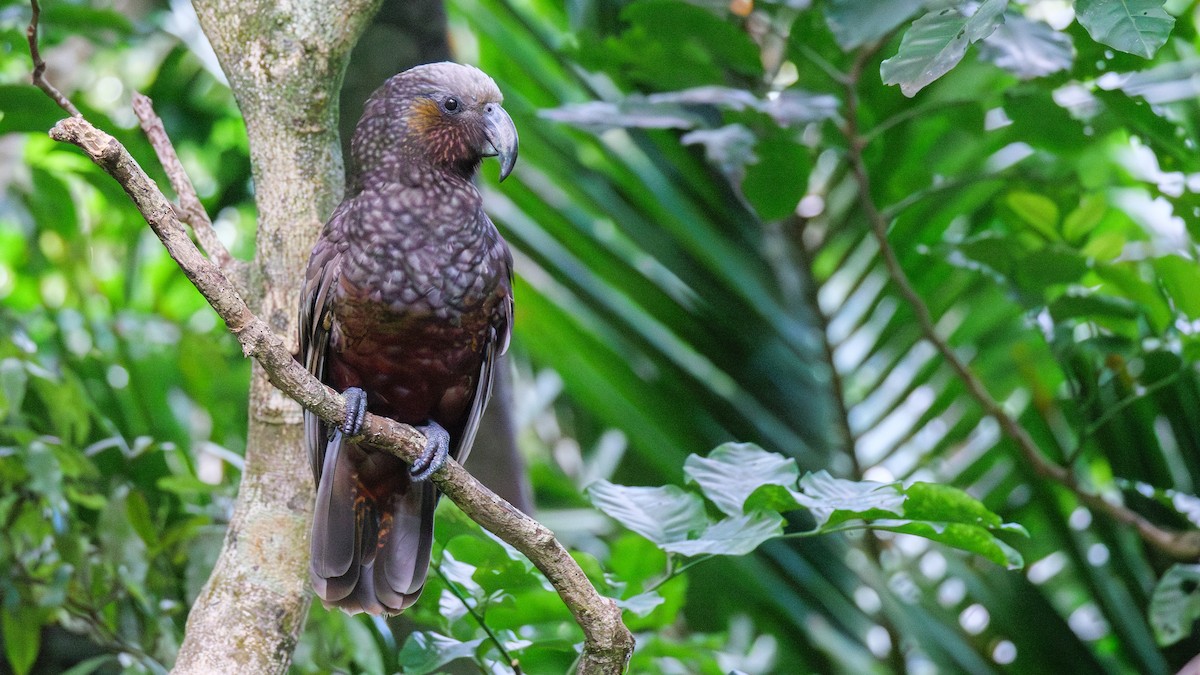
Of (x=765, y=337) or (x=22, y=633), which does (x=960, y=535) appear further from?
(x=22, y=633)

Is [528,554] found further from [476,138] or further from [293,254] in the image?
[476,138]

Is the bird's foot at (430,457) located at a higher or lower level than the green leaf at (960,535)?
higher

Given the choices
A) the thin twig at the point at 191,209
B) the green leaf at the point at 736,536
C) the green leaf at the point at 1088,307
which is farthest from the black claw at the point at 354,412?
the green leaf at the point at 1088,307

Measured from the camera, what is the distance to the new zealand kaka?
1.83 meters

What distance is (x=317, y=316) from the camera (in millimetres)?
1844

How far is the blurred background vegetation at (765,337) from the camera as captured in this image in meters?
2.30

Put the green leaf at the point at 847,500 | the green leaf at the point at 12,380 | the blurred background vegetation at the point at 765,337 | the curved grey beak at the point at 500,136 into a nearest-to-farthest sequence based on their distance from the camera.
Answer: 1. the green leaf at the point at 847,500
2. the curved grey beak at the point at 500,136
3. the green leaf at the point at 12,380
4. the blurred background vegetation at the point at 765,337

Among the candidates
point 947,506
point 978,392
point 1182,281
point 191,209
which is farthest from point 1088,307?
point 191,209

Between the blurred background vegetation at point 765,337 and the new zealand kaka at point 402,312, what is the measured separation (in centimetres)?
26

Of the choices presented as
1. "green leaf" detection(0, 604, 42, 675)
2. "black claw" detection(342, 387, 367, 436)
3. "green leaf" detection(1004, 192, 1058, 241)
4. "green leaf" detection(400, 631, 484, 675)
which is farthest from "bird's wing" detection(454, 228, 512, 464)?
"green leaf" detection(1004, 192, 1058, 241)

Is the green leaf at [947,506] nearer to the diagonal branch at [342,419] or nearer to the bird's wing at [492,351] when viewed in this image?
the diagonal branch at [342,419]

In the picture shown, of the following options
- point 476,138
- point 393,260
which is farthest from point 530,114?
point 393,260

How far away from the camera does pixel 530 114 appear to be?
8.59ft

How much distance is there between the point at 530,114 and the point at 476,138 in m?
0.63
